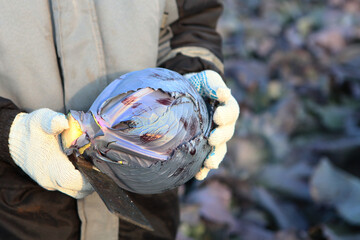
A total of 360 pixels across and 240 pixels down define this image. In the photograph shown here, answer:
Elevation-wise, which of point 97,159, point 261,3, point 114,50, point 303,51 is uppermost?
point 114,50

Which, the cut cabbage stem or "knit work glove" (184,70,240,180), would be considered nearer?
the cut cabbage stem

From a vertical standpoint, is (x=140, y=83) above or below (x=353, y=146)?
above

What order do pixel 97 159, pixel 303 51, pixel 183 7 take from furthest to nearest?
pixel 303 51 → pixel 183 7 → pixel 97 159

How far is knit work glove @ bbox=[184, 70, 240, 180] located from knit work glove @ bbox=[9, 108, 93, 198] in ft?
1.19

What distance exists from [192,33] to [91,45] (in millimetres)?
411

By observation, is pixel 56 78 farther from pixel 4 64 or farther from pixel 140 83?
pixel 140 83

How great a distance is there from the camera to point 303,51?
3822 mm

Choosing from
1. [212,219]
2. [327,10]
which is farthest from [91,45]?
[327,10]

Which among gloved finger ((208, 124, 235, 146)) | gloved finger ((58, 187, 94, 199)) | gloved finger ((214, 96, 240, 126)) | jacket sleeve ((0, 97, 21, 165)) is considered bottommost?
gloved finger ((58, 187, 94, 199))

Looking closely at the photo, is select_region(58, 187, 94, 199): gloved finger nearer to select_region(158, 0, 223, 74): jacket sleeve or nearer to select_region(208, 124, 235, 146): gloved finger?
select_region(208, 124, 235, 146): gloved finger

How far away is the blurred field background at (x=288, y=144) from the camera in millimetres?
2219

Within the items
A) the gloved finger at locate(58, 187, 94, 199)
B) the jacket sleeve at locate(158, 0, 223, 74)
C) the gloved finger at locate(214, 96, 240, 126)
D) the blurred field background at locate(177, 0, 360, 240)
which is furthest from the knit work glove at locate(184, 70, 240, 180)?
the blurred field background at locate(177, 0, 360, 240)

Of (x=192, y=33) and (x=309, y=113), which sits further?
(x=309, y=113)

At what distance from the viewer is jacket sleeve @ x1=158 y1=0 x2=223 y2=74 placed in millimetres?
1384
